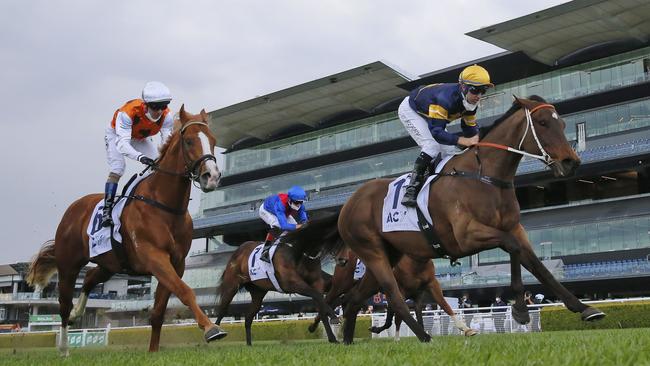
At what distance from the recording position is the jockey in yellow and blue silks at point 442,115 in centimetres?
657

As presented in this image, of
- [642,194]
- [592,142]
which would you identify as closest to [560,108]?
[592,142]

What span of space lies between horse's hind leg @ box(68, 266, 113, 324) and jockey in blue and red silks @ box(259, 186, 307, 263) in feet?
10.1

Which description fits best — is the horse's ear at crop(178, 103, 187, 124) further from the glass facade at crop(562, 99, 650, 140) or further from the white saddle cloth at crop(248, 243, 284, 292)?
the glass facade at crop(562, 99, 650, 140)

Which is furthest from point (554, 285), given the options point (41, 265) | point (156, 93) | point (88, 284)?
point (41, 265)

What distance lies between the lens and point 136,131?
25.1ft

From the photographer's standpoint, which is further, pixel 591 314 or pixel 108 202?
pixel 108 202

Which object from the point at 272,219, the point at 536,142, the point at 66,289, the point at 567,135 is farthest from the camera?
the point at 567,135

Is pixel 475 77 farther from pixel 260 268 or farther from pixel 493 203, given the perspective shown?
pixel 260 268

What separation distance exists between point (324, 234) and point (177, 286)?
3149mm

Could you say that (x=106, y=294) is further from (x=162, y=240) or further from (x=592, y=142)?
(x=162, y=240)

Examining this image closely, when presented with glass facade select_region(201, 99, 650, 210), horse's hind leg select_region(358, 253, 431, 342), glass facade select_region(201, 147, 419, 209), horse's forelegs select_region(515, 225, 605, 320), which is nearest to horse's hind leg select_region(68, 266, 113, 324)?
horse's hind leg select_region(358, 253, 431, 342)

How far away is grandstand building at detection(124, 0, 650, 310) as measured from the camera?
33125 millimetres

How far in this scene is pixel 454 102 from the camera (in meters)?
6.80

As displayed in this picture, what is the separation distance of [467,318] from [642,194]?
19.5 meters
